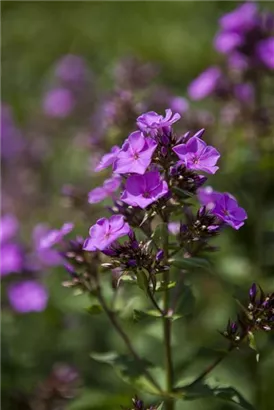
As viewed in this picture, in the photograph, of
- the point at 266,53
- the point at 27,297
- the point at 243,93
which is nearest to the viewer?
the point at 266,53

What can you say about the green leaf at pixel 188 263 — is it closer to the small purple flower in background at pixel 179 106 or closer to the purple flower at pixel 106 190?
the purple flower at pixel 106 190

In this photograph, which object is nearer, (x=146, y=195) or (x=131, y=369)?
(x=146, y=195)

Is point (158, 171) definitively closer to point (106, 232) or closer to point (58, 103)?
point (106, 232)

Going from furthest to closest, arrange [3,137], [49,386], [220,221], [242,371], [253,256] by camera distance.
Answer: [3,137]
[253,256]
[242,371]
[49,386]
[220,221]

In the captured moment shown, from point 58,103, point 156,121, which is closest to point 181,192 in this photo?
point 156,121

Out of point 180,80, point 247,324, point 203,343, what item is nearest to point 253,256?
point 203,343

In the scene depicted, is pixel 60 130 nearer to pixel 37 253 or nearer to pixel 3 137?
pixel 3 137

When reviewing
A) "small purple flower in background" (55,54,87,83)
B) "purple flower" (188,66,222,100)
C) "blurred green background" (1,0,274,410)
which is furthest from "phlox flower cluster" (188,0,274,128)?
"small purple flower in background" (55,54,87,83)

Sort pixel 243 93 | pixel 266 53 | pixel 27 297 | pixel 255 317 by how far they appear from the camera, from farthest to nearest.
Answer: pixel 243 93, pixel 27 297, pixel 266 53, pixel 255 317
